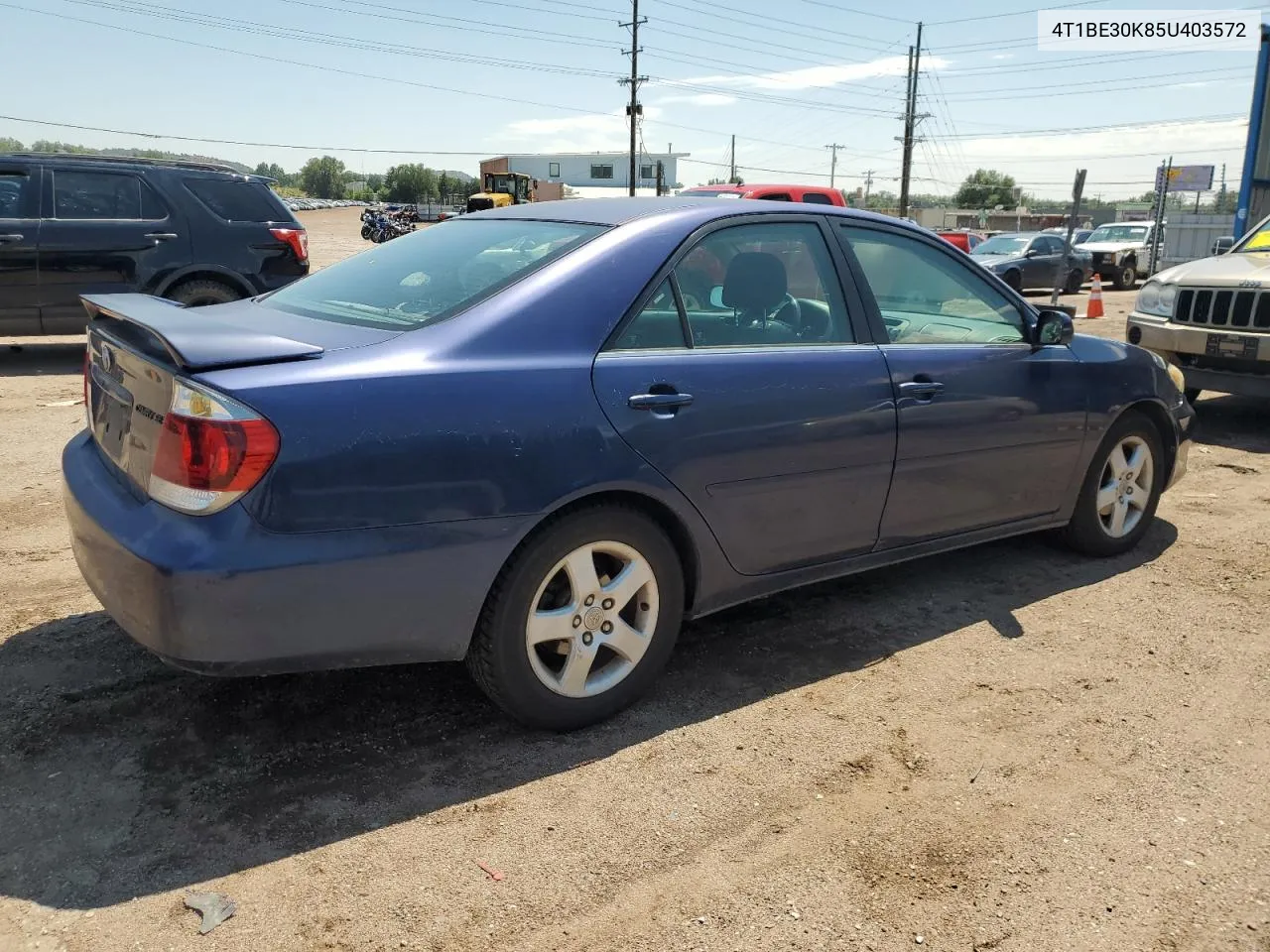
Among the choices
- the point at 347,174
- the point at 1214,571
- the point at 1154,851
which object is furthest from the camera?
the point at 347,174

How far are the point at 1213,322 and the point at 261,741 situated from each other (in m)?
7.30

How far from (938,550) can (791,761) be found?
4.59 ft

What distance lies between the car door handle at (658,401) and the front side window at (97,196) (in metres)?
7.89

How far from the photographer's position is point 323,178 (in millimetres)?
161125

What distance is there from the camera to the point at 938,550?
4.03 meters

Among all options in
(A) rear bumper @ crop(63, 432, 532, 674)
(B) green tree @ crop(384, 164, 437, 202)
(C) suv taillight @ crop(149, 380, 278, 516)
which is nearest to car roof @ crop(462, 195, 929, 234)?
(A) rear bumper @ crop(63, 432, 532, 674)

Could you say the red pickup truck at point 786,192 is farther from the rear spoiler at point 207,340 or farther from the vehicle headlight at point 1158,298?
the rear spoiler at point 207,340

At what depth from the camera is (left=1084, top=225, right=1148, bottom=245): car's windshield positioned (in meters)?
24.8

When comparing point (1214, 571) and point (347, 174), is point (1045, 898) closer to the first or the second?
point (1214, 571)

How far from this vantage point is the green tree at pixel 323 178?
6250 inches

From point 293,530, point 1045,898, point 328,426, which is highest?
point 328,426

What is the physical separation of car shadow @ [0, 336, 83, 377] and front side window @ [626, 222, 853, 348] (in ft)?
25.4

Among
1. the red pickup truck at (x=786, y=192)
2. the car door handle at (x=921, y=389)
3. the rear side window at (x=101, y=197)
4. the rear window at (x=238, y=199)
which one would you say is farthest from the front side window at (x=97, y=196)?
the car door handle at (x=921, y=389)

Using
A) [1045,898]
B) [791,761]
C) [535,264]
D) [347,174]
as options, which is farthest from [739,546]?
[347,174]
